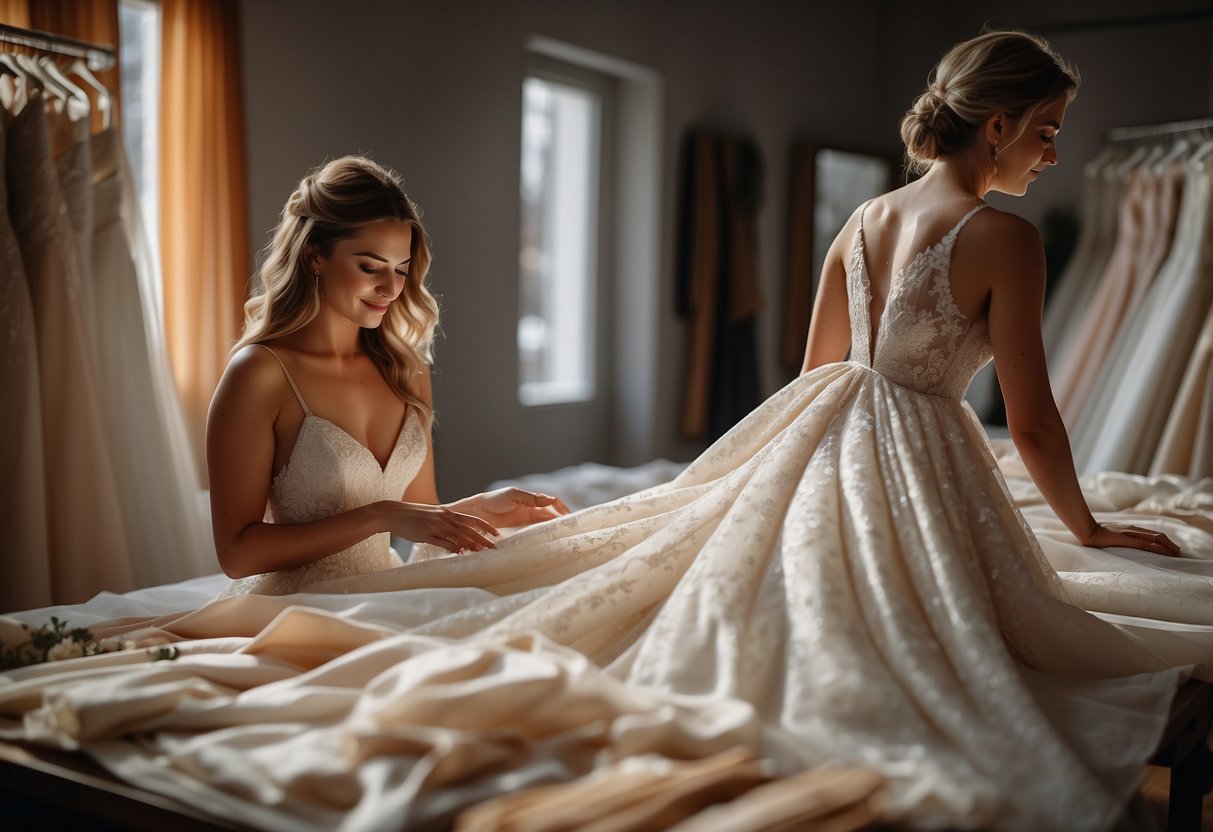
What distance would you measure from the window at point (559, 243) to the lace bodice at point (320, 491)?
340 centimetres

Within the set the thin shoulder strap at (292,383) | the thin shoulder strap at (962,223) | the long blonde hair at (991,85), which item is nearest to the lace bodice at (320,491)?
the thin shoulder strap at (292,383)

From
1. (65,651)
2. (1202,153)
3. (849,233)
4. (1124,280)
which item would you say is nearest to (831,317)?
(849,233)

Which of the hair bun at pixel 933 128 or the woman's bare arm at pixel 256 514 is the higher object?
the hair bun at pixel 933 128

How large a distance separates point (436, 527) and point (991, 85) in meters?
1.19

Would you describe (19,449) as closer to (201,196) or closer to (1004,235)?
(201,196)

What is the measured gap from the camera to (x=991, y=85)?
6.23ft

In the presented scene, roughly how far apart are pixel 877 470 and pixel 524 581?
22.8 inches

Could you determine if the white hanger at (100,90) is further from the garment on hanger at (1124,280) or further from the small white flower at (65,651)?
the garment on hanger at (1124,280)

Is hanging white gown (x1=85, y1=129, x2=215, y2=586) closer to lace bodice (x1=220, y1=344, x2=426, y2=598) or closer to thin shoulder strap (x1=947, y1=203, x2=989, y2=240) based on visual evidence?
lace bodice (x1=220, y1=344, x2=426, y2=598)

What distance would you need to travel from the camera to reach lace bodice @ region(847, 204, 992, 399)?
188cm

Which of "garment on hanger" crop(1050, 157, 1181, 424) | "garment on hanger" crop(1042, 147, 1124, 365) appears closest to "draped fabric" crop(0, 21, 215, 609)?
"garment on hanger" crop(1050, 157, 1181, 424)

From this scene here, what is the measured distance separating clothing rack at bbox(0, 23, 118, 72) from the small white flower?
187 centimetres

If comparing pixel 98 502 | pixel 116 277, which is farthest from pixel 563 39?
pixel 98 502

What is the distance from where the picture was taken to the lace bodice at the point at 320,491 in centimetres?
194
